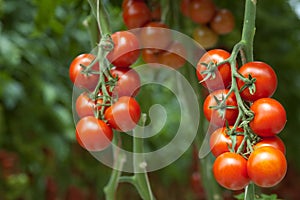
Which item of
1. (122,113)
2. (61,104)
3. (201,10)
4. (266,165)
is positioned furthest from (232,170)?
(61,104)

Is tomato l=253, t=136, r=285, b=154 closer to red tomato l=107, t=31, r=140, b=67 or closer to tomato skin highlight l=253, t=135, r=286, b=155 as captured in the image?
tomato skin highlight l=253, t=135, r=286, b=155

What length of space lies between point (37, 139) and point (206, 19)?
88cm

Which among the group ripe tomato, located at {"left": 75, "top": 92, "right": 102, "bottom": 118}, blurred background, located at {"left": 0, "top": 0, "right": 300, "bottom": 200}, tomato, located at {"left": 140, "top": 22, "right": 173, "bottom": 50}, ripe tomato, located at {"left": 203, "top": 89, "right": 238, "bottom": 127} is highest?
blurred background, located at {"left": 0, "top": 0, "right": 300, "bottom": 200}

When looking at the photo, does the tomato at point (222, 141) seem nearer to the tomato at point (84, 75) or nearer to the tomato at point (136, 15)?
the tomato at point (84, 75)

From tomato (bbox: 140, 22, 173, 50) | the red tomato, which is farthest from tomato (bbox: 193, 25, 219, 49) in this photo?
the red tomato

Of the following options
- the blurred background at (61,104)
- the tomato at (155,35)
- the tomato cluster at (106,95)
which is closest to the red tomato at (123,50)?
the tomato cluster at (106,95)

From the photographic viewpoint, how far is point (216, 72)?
51 centimetres

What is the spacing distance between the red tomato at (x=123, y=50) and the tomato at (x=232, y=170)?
162 mm

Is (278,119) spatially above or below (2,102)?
below

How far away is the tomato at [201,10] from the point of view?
807mm

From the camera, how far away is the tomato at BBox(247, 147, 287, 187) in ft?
1.51

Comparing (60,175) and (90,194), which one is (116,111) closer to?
(60,175)

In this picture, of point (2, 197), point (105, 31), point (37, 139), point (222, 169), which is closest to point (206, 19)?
point (105, 31)

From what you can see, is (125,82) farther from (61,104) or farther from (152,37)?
(61,104)
